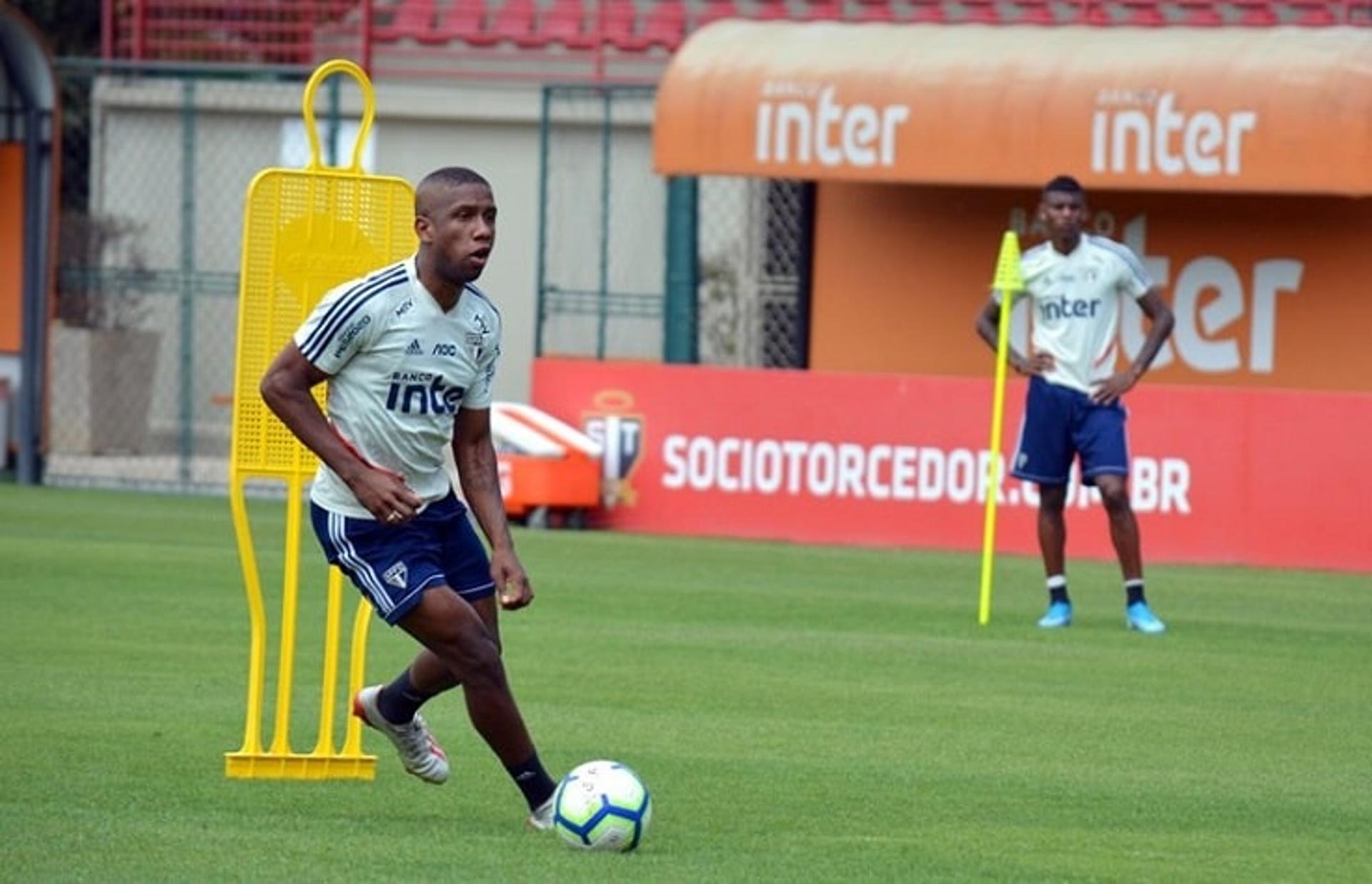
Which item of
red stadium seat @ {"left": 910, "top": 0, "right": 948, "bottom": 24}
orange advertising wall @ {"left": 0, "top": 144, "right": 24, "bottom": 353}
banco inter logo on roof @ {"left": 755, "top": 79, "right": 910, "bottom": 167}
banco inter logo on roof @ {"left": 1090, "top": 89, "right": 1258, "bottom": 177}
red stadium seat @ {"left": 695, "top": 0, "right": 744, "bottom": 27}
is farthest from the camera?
red stadium seat @ {"left": 695, "top": 0, "right": 744, "bottom": 27}

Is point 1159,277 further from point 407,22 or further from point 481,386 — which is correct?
point 481,386

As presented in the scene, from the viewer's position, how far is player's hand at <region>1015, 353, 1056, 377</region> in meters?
15.6

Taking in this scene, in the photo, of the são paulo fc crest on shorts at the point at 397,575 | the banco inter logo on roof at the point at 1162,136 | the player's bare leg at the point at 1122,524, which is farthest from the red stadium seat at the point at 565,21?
the são paulo fc crest on shorts at the point at 397,575

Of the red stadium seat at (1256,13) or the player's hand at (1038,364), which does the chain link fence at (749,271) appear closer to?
the red stadium seat at (1256,13)

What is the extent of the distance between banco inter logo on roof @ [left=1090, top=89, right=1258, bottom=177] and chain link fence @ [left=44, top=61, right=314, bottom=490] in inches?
341

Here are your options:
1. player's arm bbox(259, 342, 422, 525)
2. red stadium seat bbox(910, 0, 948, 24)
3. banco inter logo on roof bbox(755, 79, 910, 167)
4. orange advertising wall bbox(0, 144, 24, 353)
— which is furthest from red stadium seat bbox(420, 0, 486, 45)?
player's arm bbox(259, 342, 422, 525)

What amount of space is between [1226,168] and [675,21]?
328 inches

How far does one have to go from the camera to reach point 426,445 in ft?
28.4

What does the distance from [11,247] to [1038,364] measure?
42.8 feet

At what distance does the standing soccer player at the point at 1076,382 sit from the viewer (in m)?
15.4

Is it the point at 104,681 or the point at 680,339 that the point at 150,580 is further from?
the point at 680,339

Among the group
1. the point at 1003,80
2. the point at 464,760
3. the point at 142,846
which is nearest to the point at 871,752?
the point at 464,760

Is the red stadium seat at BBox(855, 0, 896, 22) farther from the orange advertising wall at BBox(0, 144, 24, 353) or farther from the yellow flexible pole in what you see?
the yellow flexible pole

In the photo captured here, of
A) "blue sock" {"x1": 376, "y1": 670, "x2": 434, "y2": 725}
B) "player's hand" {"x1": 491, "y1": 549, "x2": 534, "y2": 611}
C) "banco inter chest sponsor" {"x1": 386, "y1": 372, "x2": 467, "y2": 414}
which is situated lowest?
"blue sock" {"x1": 376, "y1": 670, "x2": 434, "y2": 725}
